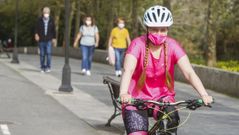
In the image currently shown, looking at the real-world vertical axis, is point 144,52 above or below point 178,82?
above

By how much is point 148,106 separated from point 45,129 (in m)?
4.46

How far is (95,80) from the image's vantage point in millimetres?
18594

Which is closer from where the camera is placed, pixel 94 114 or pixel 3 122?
pixel 3 122

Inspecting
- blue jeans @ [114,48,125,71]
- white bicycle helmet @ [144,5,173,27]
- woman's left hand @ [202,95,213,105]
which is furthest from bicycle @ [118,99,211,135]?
blue jeans @ [114,48,125,71]

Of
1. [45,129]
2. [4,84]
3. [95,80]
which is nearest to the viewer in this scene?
[45,129]

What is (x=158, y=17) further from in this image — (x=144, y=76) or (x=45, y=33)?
(x=45, y=33)

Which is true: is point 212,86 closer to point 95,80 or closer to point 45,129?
point 95,80

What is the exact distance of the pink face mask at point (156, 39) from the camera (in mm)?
5723

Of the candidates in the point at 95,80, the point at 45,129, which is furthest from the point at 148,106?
the point at 95,80

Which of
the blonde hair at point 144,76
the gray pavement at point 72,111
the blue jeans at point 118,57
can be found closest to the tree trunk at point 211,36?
the blue jeans at point 118,57

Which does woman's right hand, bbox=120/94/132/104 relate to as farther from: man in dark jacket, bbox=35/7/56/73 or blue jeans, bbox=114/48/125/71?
man in dark jacket, bbox=35/7/56/73

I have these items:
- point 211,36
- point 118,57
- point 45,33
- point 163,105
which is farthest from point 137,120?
point 211,36

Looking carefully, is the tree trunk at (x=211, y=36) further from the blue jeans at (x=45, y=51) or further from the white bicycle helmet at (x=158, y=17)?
the white bicycle helmet at (x=158, y=17)

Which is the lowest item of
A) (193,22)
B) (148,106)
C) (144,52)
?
(193,22)
